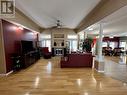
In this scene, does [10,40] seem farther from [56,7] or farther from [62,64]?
[62,64]

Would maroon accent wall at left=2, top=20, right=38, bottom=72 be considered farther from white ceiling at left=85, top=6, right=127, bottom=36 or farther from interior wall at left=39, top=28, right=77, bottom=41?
interior wall at left=39, top=28, right=77, bottom=41

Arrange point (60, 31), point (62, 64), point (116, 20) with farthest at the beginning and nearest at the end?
point (60, 31) < point (62, 64) < point (116, 20)

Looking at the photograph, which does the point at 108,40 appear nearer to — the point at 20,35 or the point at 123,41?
the point at 123,41

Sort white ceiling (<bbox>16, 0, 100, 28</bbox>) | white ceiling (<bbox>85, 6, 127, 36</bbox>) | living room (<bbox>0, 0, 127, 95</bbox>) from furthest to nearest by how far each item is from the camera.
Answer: white ceiling (<bbox>16, 0, 100, 28</bbox>) < white ceiling (<bbox>85, 6, 127, 36</bbox>) < living room (<bbox>0, 0, 127, 95</bbox>)

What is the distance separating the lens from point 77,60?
24.2 ft

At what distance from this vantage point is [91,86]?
4.25m

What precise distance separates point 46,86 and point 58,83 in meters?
0.50

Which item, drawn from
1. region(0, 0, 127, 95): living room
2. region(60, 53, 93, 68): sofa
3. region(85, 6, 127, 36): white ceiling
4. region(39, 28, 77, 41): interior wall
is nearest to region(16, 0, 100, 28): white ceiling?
region(0, 0, 127, 95): living room

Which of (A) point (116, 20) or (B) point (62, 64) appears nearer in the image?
(A) point (116, 20)

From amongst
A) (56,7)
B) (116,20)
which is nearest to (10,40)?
(56,7)

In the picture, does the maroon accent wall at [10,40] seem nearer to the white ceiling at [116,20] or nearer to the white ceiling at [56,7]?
the white ceiling at [56,7]

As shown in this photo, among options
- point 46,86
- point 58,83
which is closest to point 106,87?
point 58,83

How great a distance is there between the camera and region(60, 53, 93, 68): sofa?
24.1 feet

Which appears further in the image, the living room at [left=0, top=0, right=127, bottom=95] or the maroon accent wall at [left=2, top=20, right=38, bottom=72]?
the maroon accent wall at [left=2, top=20, right=38, bottom=72]
